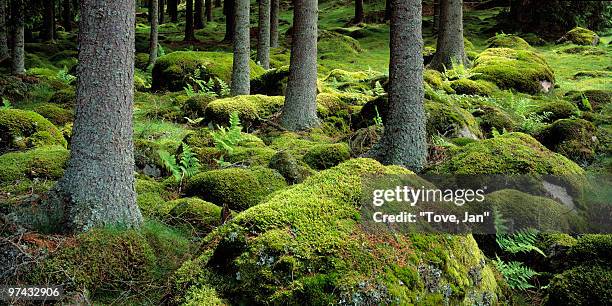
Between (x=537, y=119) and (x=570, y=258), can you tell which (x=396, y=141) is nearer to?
(x=570, y=258)

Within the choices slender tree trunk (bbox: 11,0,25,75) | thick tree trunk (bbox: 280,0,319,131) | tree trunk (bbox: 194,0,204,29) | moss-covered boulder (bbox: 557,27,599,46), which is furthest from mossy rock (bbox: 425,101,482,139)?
tree trunk (bbox: 194,0,204,29)

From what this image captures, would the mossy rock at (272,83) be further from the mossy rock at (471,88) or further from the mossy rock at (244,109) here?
the mossy rock at (471,88)

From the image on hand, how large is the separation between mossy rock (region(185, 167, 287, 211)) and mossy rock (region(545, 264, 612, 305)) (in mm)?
3417

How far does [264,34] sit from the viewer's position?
17797 millimetres

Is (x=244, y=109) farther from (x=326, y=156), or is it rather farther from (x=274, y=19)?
(x=274, y=19)

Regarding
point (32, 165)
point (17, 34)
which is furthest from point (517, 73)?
point (17, 34)

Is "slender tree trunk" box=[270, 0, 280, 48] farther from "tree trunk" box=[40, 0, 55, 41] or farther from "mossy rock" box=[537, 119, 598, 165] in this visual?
"mossy rock" box=[537, 119, 598, 165]

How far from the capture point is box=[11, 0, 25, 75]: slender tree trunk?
Answer: 15.9 m

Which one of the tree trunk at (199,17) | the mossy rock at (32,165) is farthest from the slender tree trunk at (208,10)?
the mossy rock at (32,165)

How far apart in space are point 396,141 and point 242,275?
14.1ft

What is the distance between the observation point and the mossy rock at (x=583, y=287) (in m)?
→ 4.61

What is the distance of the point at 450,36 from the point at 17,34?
13.1 meters

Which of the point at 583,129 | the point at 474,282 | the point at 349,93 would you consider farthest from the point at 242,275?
the point at 349,93

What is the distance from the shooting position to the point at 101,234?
199 inches
